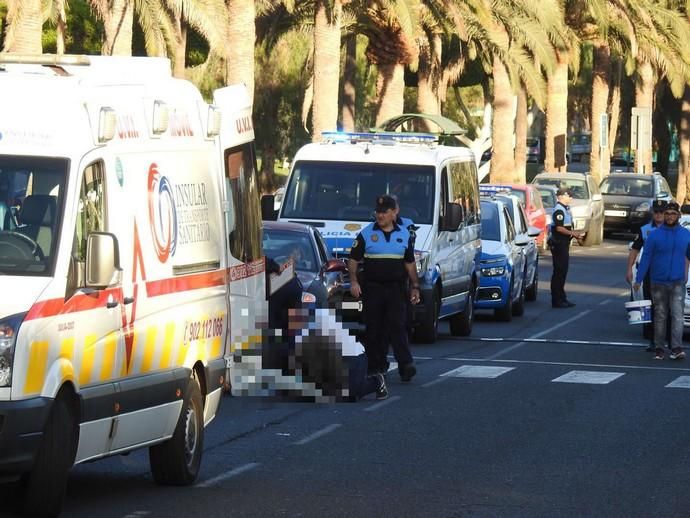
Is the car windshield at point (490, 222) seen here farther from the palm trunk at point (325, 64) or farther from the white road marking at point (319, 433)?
the white road marking at point (319, 433)

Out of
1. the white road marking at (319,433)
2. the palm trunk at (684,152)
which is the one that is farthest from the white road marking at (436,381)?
the palm trunk at (684,152)

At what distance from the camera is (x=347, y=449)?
12008mm

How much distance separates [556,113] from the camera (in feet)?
187

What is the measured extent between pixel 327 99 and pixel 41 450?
28.5 metres

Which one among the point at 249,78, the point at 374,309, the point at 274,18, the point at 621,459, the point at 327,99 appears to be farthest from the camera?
the point at 274,18

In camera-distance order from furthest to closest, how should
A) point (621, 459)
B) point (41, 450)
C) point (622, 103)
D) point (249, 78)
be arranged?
point (622, 103) < point (249, 78) < point (621, 459) < point (41, 450)

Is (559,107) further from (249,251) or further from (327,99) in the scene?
(249,251)

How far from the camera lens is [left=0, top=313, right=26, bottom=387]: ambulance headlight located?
25.9ft

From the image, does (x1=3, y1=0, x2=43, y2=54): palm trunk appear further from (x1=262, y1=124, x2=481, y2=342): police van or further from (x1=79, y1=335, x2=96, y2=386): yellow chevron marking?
(x1=79, y1=335, x2=96, y2=386): yellow chevron marking

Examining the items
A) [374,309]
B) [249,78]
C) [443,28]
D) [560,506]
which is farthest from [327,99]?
[560,506]

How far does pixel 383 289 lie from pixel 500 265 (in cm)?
922

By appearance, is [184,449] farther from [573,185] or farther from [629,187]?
[629,187]

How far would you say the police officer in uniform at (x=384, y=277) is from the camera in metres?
15.5

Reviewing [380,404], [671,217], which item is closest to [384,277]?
[380,404]
